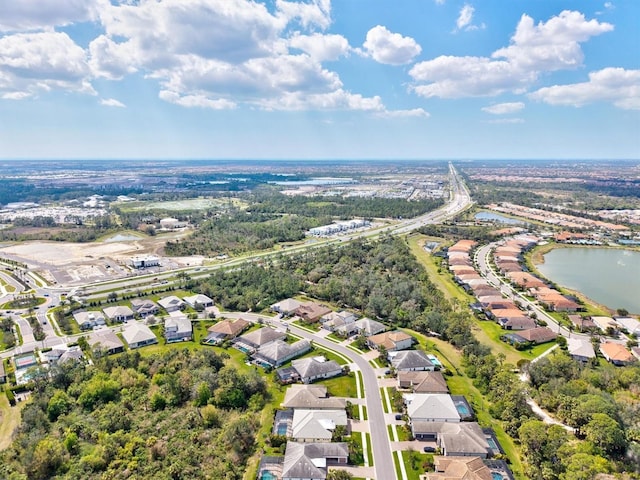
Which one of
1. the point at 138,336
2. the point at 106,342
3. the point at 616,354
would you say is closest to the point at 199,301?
the point at 138,336

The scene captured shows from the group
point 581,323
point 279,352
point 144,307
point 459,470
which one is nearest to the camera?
point 459,470

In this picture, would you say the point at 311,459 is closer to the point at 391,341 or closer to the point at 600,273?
the point at 391,341

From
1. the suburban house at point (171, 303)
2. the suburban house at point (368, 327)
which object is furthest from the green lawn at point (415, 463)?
the suburban house at point (171, 303)

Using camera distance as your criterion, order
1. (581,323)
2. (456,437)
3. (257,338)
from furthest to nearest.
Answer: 1. (581,323)
2. (257,338)
3. (456,437)

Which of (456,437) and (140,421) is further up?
(456,437)

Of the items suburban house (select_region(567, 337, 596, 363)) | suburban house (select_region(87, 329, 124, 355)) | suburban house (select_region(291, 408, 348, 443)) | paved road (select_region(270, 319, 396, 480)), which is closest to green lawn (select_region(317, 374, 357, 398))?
paved road (select_region(270, 319, 396, 480))

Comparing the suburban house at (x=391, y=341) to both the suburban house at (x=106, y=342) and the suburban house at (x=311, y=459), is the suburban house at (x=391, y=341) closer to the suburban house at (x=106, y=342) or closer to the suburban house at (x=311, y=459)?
the suburban house at (x=311, y=459)

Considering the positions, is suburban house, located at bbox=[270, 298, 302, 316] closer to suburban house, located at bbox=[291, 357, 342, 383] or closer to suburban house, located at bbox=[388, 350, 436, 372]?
suburban house, located at bbox=[291, 357, 342, 383]
